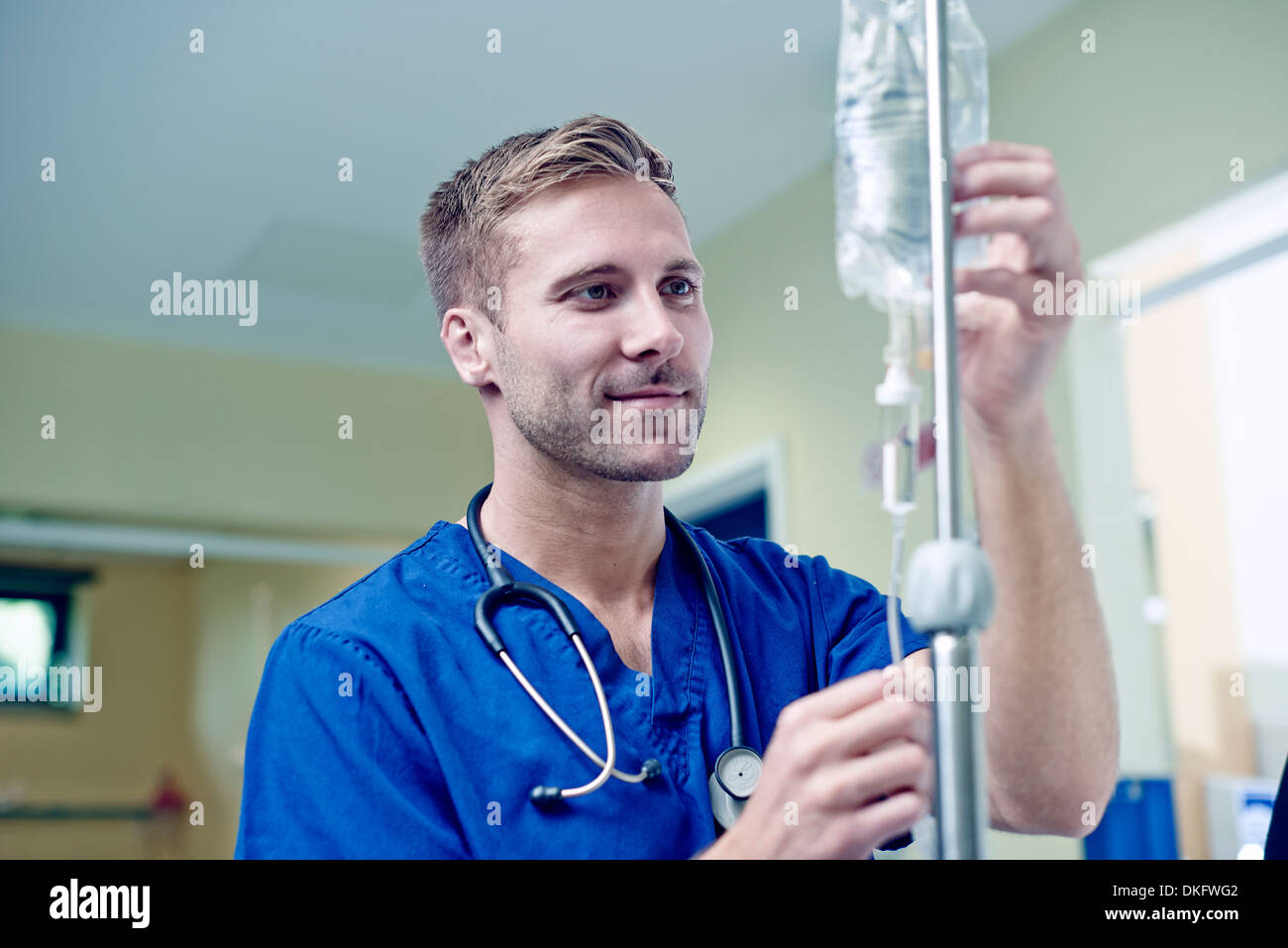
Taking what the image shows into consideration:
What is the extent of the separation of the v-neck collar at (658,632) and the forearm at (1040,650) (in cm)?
25

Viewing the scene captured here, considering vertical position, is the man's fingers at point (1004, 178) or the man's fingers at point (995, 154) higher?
the man's fingers at point (995, 154)

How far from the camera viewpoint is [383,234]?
3004mm

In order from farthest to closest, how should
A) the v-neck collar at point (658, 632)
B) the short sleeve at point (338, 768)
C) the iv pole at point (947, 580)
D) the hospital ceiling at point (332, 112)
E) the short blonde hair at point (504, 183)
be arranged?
the hospital ceiling at point (332, 112)
the short blonde hair at point (504, 183)
the v-neck collar at point (658, 632)
the short sleeve at point (338, 768)
the iv pole at point (947, 580)

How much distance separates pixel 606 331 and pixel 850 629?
356 mm

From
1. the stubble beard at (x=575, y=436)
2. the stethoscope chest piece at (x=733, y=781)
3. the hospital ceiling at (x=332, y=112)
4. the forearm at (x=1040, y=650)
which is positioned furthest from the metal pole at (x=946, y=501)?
the hospital ceiling at (x=332, y=112)

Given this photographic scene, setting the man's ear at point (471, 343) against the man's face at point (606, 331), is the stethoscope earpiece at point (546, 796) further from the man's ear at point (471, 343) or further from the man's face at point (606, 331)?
the man's ear at point (471, 343)

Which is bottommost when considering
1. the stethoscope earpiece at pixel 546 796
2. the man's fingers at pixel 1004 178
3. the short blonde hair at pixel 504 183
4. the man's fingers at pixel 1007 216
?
the stethoscope earpiece at pixel 546 796

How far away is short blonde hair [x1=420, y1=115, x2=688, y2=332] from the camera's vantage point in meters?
1.05

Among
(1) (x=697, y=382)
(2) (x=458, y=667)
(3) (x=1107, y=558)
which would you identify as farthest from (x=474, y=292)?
(3) (x=1107, y=558)

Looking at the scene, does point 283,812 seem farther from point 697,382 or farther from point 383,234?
point 383,234

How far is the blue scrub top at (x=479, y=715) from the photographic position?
0.80 metres

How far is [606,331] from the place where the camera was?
972mm

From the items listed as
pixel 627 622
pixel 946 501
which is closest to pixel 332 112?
pixel 627 622

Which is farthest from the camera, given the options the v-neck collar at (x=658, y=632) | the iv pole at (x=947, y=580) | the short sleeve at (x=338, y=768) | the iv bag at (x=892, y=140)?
the v-neck collar at (x=658, y=632)
